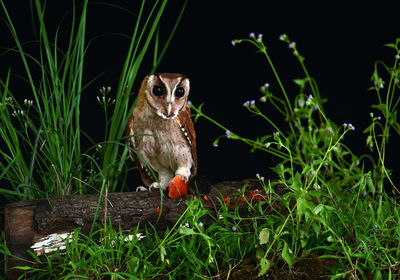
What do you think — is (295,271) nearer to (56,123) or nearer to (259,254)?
(259,254)

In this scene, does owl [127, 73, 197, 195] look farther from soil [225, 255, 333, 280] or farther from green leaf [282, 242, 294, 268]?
green leaf [282, 242, 294, 268]

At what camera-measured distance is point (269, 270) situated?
193cm

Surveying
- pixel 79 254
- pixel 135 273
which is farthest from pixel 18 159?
pixel 135 273

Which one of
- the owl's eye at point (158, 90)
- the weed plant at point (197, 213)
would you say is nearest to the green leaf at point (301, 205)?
the weed plant at point (197, 213)

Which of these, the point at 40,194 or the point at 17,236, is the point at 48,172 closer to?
the point at 40,194

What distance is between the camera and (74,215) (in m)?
2.18

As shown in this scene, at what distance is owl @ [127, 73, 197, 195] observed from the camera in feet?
7.86

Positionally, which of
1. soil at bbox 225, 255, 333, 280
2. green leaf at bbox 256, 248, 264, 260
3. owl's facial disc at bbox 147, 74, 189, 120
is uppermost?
owl's facial disc at bbox 147, 74, 189, 120

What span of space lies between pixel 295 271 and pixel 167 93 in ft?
3.17

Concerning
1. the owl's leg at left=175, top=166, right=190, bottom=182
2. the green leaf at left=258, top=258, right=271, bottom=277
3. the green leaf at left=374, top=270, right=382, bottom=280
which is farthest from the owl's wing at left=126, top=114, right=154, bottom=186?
the green leaf at left=374, top=270, right=382, bottom=280

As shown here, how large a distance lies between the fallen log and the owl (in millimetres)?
173

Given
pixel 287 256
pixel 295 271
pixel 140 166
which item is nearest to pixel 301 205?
pixel 287 256

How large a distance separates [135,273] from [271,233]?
53 centimetres

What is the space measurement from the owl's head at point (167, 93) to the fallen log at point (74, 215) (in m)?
0.38
